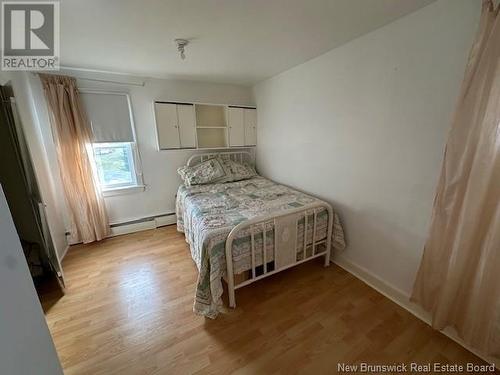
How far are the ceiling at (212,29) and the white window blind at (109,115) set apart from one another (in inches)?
14.2

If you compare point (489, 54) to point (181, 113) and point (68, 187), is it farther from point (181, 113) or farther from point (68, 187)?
point (68, 187)

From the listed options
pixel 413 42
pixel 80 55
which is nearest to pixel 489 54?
pixel 413 42

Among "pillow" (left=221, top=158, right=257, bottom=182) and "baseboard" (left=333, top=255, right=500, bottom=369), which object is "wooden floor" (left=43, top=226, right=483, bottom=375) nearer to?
"baseboard" (left=333, top=255, right=500, bottom=369)

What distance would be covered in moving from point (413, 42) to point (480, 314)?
6.21 feet

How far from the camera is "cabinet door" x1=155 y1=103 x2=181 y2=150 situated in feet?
9.53

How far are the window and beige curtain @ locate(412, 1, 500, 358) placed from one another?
3.52 meters

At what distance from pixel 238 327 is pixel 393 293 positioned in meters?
1.41

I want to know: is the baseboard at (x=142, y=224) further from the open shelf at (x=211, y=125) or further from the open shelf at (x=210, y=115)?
the open shelf at (x=210, y=115)

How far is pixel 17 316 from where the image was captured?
0.79 metres

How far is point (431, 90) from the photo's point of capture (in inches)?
57.9

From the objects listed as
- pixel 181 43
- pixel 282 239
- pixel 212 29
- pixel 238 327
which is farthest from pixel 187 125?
pixel 238 327

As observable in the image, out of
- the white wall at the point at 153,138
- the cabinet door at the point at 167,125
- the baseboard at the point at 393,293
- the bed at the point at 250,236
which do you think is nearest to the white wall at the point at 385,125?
the baseboard at the point at 393,293

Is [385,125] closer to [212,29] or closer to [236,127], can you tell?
[212,29]

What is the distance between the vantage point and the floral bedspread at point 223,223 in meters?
1.64
